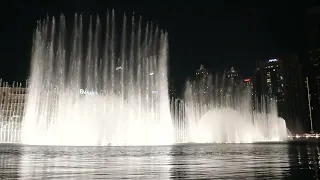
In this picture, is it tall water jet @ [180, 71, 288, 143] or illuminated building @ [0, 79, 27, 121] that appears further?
illuminated building @ [0, 79, 27, 121]

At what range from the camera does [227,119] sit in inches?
1861

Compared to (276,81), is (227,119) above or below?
below

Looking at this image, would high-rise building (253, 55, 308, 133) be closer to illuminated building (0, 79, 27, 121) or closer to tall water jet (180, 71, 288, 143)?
tall water jet (180, 71, 288, 143)

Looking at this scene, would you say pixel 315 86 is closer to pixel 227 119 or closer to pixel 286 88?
pixel 286 88

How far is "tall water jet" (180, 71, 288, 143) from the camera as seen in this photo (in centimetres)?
4756

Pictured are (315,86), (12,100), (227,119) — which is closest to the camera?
(227,119)

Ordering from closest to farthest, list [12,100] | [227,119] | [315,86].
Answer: [227,119], [12,100], [315,86]

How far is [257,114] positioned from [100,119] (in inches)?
1208

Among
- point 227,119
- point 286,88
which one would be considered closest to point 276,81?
point 286,88

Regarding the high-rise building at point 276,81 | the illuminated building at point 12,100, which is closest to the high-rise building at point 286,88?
the high-rise building at point 276,81

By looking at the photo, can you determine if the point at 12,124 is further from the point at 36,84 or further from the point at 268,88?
the point at 268,88

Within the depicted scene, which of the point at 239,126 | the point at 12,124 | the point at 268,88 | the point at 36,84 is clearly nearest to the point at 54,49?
the point at 36,84

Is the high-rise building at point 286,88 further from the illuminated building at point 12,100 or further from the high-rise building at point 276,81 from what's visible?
the illuminated building at point 12,100

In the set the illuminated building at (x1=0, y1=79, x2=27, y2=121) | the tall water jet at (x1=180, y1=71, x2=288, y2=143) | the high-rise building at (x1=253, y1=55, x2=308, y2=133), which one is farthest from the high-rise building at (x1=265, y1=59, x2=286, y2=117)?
the illuminated building at (x1=0, y1=79, x2=27, y2=121)
